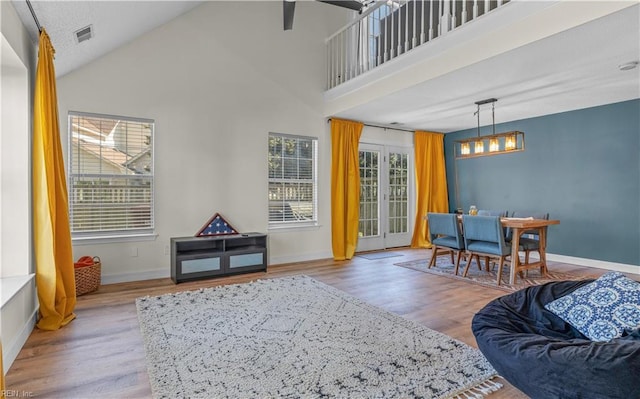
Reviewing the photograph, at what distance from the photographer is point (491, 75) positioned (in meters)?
3.86

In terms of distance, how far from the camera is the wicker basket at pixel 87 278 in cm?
378

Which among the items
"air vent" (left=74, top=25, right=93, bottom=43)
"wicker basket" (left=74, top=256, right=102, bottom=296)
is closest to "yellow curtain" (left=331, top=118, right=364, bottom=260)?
"wicker basket" (left=74, top=256, right=102, bottom=296)

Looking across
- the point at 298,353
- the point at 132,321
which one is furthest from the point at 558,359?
the point at 132,321

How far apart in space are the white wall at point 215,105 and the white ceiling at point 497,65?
296 millimetres

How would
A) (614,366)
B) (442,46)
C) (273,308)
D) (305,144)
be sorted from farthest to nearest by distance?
(305,144)
(442,46)
(273,308)
(614,366)

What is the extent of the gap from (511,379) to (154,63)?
493cm

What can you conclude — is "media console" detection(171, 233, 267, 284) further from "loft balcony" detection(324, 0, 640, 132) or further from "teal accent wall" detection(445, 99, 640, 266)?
"teal accent wall" detection(445, 99, 640, 266)

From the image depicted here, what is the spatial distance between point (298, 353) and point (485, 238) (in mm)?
3075

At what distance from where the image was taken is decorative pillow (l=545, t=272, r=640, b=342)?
1.96m

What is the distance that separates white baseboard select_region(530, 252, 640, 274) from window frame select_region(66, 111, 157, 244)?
6203mm

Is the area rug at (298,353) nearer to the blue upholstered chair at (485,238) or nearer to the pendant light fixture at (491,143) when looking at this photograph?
the blue upholstered chair at (485,238)

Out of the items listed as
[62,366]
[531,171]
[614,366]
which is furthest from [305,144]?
[614,366]

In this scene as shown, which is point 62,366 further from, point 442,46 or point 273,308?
point 442,46

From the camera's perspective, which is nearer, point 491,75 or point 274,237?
point 491,75
